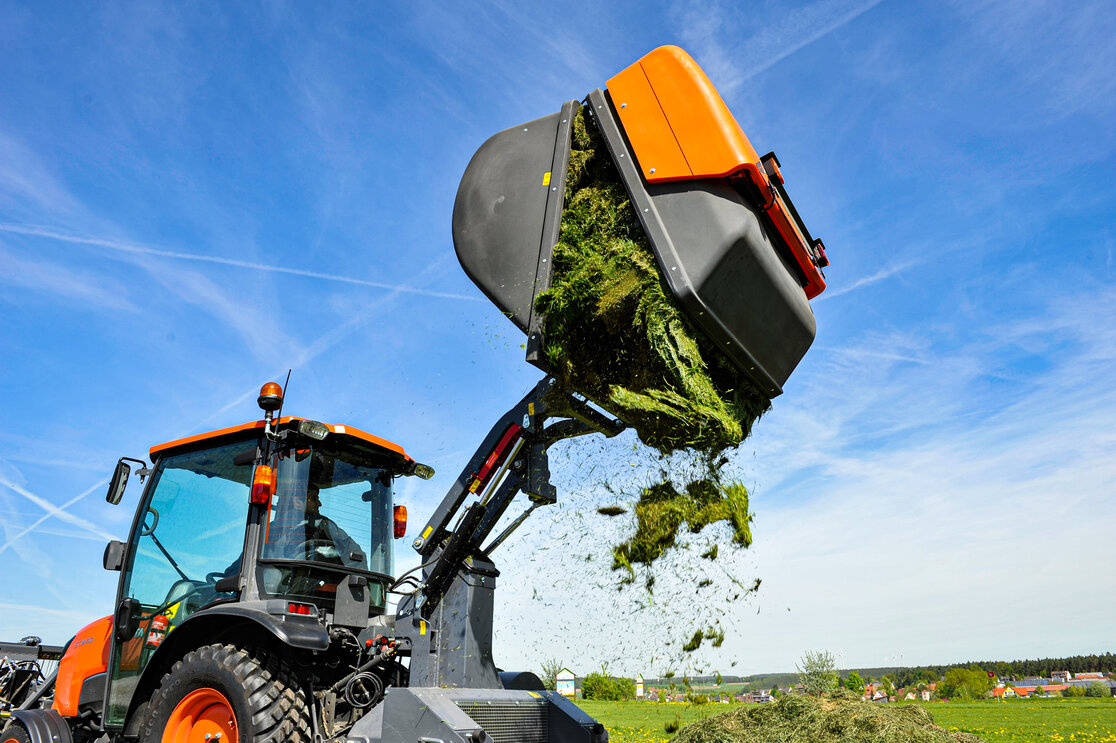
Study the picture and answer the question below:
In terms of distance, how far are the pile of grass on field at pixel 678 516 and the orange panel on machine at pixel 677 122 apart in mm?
1773

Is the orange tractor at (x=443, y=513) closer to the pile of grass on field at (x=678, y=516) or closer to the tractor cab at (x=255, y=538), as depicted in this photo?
the tractor cab at (x=255, y=538)

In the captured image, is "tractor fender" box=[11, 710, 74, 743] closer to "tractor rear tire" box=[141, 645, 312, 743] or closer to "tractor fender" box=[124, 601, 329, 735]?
"tractor fender" box=[124, 601, 329, 735]

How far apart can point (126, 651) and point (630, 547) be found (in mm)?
3595

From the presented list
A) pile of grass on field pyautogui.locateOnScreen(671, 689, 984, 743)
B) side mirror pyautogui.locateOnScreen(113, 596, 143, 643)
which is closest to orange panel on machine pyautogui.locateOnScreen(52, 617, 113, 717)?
side mirror pyautogui.locateOnScreen(113, 596, 143, 643)

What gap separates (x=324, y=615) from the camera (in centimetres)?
441

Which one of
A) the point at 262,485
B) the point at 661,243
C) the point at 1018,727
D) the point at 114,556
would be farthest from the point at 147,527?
the point at 1018,727

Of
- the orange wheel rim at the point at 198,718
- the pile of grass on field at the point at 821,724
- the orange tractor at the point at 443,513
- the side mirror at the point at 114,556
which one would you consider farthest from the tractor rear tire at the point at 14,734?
the pile of grass on field at the point at 821,724

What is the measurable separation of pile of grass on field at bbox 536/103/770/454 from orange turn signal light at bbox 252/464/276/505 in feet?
6.39

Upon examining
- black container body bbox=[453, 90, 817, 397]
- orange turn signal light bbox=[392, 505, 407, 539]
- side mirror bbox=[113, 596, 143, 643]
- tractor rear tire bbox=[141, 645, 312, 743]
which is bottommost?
tractor rear tire bbox=[141, 645, 312, 743]

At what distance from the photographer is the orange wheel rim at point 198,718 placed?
13.2ft

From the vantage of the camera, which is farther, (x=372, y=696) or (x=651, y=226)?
(x=372, y=696)

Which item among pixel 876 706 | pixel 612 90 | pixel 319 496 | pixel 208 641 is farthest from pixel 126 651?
pixel 876 706

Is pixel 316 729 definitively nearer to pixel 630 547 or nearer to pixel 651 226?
pixel 630 547

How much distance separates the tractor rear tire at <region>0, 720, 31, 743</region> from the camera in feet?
17.3
